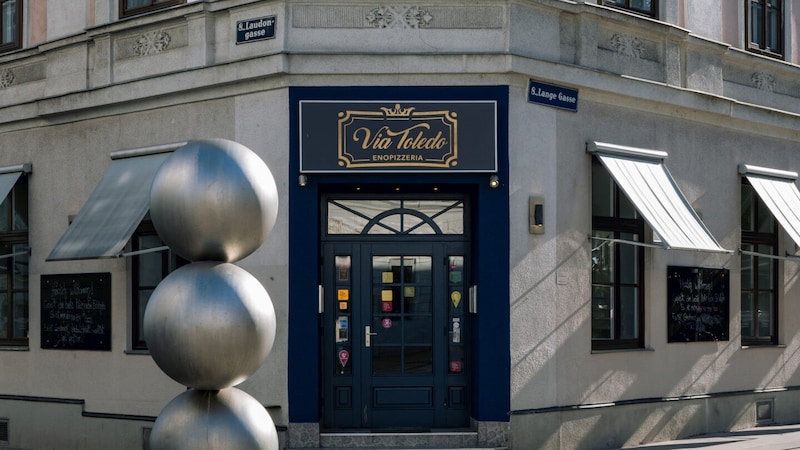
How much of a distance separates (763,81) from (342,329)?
6.94m

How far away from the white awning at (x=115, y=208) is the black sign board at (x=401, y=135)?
1816mm

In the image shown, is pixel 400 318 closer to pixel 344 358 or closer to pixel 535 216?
pixel 344 358

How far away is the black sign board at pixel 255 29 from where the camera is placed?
11.8 m

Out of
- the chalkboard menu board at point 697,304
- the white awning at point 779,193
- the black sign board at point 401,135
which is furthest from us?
the white awning at point 779,193

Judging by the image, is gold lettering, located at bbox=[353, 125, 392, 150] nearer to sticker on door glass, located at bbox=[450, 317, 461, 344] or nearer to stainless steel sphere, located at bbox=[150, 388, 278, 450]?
sticker on door glass, located at bbox=[450, 317, 461, 344]

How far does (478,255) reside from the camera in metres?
11.8

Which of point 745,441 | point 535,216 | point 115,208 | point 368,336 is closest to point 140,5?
point 115,208

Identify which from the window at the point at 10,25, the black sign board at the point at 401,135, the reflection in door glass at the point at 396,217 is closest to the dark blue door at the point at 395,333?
the reflection in door glass at the point at 396,217

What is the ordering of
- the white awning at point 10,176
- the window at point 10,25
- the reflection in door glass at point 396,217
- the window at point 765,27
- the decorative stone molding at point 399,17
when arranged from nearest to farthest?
the decorative stone molding at point 399,17 < the reflection in door glass at point 396,217 < the white awning at point 10,176 < the window at point 10,25 < the window at point 765,27

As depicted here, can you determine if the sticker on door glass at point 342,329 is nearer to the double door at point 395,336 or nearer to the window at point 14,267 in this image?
the double door at point 395,336

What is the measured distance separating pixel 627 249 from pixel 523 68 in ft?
9.08

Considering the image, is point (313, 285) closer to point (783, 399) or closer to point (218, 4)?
point (218, 4)

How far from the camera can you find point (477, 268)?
38.9ft

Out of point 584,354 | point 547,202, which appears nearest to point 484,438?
point 584,354
